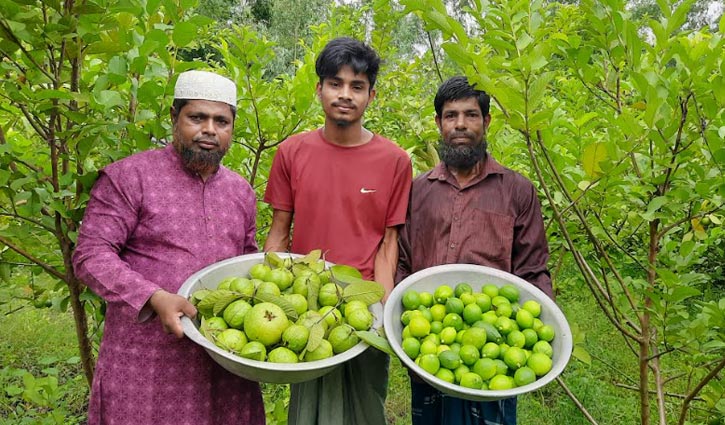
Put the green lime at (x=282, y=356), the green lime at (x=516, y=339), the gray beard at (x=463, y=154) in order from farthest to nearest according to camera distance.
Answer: the gray beard at (x=463, y=154)
the green lime at (x=516, y=339)
the green lime at (x=282, y=356)

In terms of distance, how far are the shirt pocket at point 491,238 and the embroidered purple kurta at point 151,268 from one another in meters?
1.03

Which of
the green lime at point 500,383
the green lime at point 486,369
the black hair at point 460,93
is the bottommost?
the green lime at point 500,383

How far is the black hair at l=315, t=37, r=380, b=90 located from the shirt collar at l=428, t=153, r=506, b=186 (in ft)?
1.67

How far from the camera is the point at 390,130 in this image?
182 inches

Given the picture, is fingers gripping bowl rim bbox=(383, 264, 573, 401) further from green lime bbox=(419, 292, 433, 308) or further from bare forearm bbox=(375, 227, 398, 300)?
bare forearm bbox=(375, 227, 398, 300)

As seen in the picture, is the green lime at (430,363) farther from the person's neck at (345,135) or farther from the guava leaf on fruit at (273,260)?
the person's neck at (345,135)

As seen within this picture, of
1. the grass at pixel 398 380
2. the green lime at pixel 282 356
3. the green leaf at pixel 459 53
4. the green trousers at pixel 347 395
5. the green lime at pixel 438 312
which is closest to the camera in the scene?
the green leaf at pixel 459 53

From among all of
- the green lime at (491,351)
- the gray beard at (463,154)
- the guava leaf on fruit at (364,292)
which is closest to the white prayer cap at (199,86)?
the guava leaf on fruit at (364,292)

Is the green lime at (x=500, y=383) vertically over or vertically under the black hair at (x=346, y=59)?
under

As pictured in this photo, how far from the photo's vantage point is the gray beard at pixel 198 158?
6.09 ft

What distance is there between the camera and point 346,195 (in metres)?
2.13

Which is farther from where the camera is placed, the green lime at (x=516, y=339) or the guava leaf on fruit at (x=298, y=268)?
the guava leaf on fruit at (x=298, y=268)

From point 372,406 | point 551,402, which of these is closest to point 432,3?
point 372,406

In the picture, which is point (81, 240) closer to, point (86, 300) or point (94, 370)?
point (86, 300)
